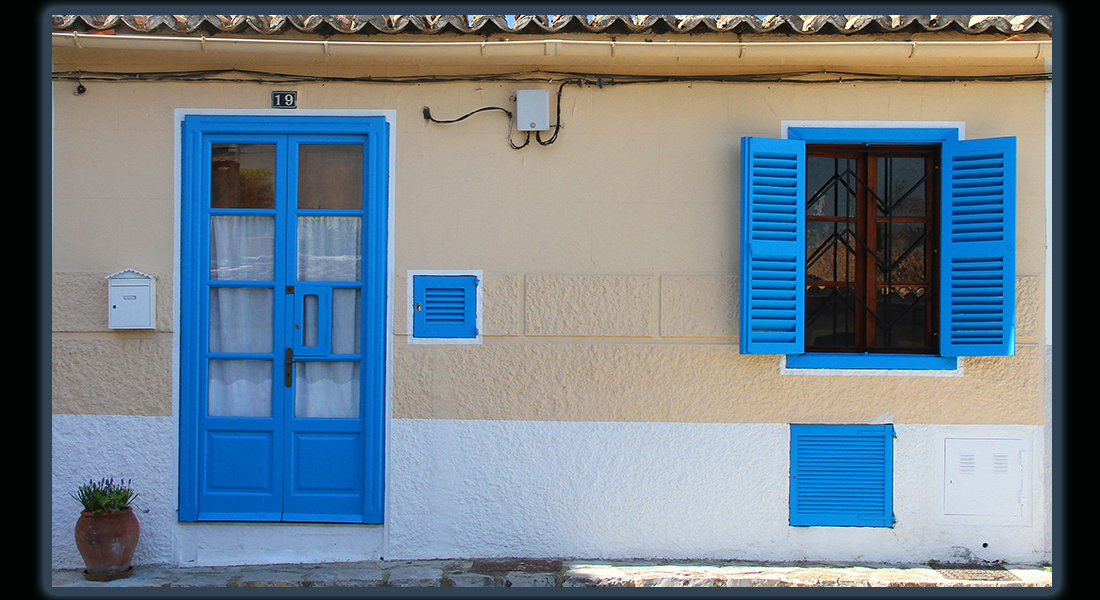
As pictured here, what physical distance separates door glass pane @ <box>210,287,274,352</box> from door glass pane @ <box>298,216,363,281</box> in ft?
1.04

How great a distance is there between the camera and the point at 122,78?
4805 millimetres

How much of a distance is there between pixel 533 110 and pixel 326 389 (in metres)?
2.16

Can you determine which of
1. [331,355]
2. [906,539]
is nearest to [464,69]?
[331,355]

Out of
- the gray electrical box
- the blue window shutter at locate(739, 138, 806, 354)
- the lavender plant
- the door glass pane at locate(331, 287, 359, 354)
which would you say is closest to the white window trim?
the blue window shutter at locate(739, 138, 806, 354)

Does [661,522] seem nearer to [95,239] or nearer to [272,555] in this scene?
[272,555]

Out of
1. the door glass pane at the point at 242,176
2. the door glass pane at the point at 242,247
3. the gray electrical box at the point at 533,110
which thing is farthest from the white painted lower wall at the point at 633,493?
the gray electrical box at the point at 533,110

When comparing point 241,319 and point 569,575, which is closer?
point 569,575

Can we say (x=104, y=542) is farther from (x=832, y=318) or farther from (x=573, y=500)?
(x=832, y=318)

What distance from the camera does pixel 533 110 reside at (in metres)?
4.74

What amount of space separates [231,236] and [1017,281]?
486 centimetres

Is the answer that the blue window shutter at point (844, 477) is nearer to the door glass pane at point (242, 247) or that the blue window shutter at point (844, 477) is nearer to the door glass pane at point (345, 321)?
the door glass pane at point (345, 321)

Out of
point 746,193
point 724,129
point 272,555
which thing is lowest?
point 272,555

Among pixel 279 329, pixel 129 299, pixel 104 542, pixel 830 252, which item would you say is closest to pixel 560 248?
pixel 830 252

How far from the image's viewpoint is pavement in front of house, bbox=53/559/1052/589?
451cm
